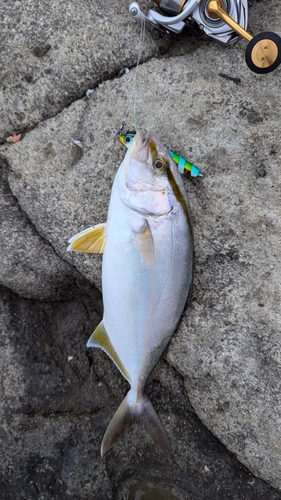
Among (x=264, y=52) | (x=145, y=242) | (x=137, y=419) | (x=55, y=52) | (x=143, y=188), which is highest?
(x=264, y=52)

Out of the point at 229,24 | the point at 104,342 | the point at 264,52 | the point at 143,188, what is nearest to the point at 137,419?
the point at 104,342

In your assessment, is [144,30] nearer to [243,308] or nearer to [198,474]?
[243,308]

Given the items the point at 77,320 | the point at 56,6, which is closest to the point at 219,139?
the point at 56,6

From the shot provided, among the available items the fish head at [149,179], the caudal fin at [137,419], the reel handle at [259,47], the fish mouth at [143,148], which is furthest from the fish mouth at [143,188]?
the caudal fin at [137,419]

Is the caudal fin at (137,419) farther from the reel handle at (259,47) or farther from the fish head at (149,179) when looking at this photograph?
the reel handle at (259,47)

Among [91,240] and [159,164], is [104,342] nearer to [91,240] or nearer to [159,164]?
[91,240]

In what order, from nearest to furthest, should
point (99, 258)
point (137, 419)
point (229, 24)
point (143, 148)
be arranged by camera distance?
1. point (143, 148)
2. point (229, 24)
3. point (137, 419)
4. point (99, 258)
